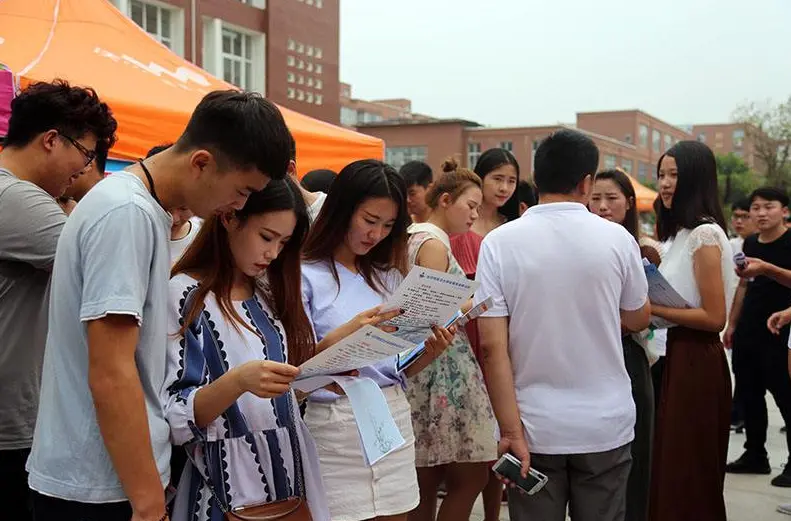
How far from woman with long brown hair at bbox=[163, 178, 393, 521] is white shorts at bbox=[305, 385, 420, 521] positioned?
21 centimetres

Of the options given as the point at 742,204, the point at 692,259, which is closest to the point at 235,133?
the point at 692,259

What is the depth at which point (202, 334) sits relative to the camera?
176cm

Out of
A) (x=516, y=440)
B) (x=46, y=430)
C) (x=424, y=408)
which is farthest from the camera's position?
(x=424, y=408)

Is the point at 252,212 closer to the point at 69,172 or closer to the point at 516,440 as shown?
the point at 69,172

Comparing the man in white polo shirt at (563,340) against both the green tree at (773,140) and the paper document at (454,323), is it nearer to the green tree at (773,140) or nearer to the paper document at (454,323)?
the paper document at (454,323)

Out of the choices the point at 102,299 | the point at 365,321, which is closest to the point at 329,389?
the point at 365,321

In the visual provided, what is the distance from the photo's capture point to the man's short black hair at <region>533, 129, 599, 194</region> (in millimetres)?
2418

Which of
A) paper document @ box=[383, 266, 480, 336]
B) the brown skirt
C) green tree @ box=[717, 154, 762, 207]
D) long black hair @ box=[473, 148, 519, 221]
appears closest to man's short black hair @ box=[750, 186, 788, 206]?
long black hair @ box=[473, 148, 519, 221]

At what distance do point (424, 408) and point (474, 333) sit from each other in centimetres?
52

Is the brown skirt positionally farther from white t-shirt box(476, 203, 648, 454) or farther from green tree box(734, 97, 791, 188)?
green tree box(734, 97, 791, 188)

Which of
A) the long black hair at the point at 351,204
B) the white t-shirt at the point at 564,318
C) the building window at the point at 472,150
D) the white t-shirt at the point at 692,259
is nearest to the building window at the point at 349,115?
the building window at the point at 472,150

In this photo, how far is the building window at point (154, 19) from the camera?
2008 cm

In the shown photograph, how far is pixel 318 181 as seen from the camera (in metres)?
3.83

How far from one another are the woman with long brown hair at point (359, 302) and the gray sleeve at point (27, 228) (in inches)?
28.3
